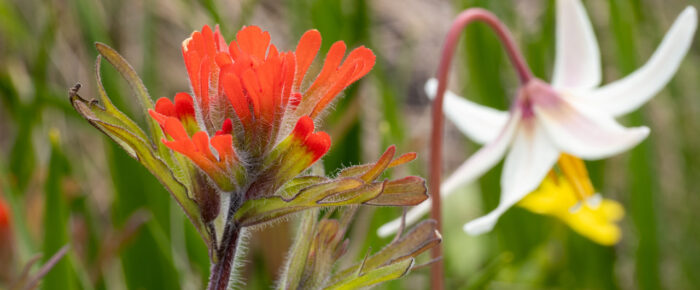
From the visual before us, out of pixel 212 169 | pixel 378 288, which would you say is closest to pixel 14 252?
pixel 378 288

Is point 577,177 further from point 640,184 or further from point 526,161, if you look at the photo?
point 640,184

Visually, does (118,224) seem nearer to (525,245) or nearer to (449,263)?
(449,263)

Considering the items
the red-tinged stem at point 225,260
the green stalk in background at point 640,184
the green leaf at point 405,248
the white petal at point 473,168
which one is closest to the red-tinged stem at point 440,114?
the white petal at point 473,168

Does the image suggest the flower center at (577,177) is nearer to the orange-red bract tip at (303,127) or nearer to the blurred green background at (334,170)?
the blurred green background at (334,170)

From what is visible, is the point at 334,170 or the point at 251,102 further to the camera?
the point at 334,170

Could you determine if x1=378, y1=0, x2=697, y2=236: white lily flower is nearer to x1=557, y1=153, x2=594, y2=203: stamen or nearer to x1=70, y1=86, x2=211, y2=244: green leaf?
x1=557, y1=153, x2=594, y2=203: stamen

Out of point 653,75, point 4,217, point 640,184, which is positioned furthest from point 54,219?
point 640,184

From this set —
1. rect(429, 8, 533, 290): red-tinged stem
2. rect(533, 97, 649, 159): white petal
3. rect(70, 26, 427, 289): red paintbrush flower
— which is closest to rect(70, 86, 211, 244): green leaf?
rect(70, 26, 427, 289): red paintbrush flower
